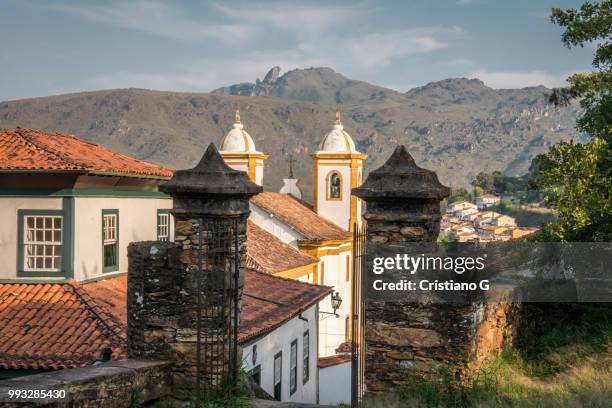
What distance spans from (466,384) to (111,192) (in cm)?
1155

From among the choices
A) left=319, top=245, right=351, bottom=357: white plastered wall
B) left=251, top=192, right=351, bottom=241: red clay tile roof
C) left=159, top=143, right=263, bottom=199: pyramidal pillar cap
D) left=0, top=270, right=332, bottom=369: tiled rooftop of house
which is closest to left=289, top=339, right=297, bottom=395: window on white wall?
left=0, top=270, right=332, bottom=369: tiled rooftop of house

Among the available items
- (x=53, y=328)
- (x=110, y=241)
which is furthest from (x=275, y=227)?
(x=53, y=328)

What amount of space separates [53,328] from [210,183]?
25.6 feet

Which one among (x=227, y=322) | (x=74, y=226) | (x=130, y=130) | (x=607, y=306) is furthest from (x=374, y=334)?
(x=130, y=130)

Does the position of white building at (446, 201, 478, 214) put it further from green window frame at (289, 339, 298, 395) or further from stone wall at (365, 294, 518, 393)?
stone wall at (365, 294, 518, 393)

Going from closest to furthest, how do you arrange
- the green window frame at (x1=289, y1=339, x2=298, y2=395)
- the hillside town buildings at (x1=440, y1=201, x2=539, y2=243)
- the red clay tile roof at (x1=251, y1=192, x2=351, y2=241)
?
the green window frame at (x1=289, y1=339, x2=298, y2=395) < the red clay tile roof at (x1=251, y1=192, x2=351, y2=241) < the hillside town buildings at (x1=440, y1=201, x2=539, y2=243)

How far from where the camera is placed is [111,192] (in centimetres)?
1608

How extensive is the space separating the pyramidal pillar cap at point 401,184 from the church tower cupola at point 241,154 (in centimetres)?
3040

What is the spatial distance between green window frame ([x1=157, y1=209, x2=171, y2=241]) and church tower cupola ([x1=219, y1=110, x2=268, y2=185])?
18.3 meters

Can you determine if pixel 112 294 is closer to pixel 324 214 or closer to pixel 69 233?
pixel 69 233

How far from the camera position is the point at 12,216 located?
1462 centimetres

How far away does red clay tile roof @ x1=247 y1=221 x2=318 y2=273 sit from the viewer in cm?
2360

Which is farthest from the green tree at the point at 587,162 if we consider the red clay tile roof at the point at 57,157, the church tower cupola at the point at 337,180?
the church tower cupola at the point at 337,180

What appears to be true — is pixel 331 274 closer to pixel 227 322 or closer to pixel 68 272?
pixel 68 272
